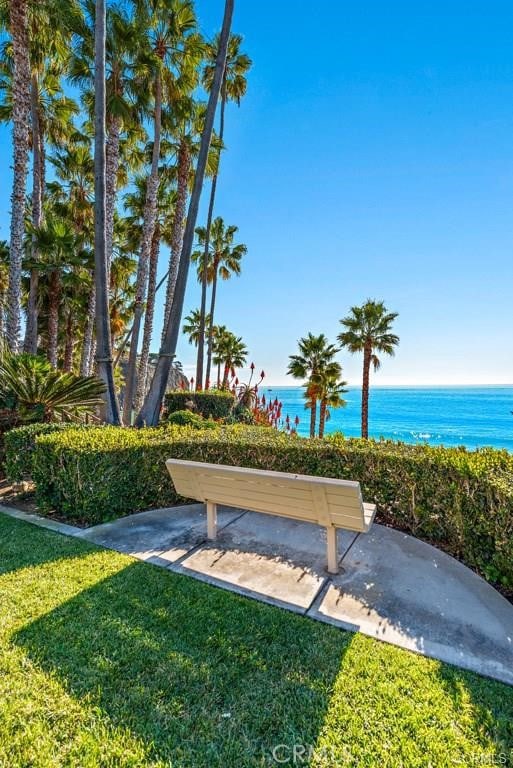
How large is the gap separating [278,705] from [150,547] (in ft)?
7.42

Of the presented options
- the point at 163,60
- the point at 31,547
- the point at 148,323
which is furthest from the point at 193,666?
the point at 163,60

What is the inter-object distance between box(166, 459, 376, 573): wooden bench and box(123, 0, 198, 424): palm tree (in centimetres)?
903

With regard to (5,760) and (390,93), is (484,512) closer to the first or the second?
(5,760)

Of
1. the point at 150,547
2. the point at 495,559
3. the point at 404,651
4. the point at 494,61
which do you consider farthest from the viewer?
the point at 494,61

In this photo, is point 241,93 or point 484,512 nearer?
point 484,512

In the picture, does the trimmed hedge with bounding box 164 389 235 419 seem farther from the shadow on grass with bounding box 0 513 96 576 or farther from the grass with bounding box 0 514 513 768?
the grass with bounding box 0 514 513 768

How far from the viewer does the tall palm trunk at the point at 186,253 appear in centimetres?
800

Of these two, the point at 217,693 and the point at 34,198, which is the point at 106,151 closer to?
the point at 34,198

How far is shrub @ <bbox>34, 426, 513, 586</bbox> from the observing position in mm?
3156

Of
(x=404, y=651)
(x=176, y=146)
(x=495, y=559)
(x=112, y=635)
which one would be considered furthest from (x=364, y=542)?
(x=176, y=146)

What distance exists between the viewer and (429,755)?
158cm

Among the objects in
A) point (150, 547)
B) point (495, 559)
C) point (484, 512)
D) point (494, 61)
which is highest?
point (494, 61)

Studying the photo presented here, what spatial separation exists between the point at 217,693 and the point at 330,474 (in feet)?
8.97

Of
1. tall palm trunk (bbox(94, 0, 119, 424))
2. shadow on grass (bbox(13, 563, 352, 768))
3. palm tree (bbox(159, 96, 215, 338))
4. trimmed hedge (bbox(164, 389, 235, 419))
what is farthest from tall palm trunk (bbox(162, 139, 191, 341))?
shadow on grass (bbox(13, 563, 352, 768))
